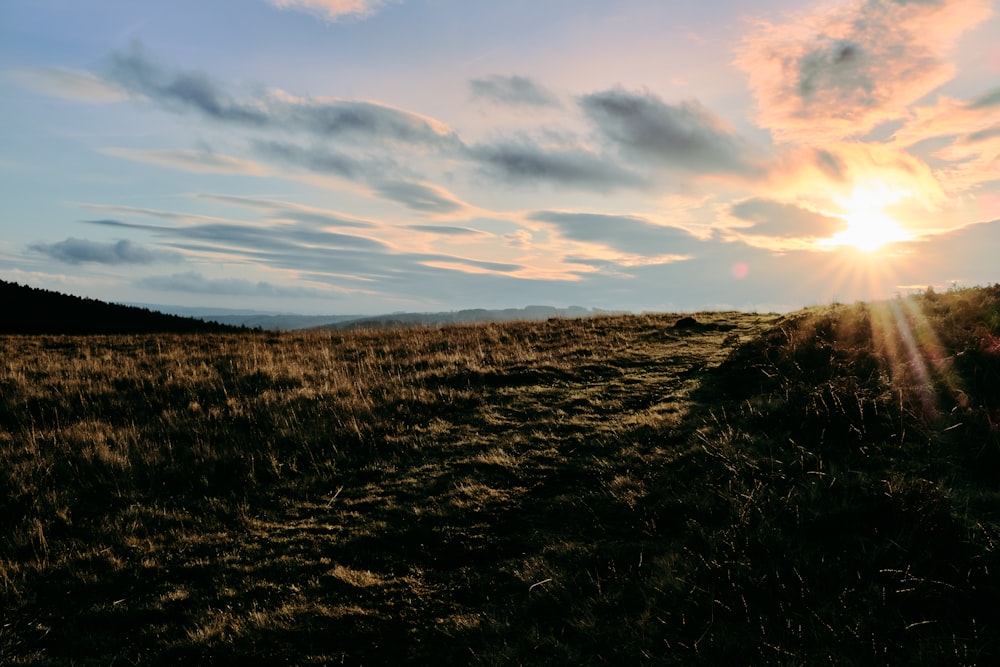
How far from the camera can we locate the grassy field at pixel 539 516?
4812 mm

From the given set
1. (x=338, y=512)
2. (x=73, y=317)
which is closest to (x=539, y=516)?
(x=338, y=512)

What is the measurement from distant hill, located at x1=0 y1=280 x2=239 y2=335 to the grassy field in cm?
1979

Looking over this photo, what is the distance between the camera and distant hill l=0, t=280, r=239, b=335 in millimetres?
30203

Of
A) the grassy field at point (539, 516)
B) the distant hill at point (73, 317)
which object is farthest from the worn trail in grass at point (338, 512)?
the distant hill at point (73, 317)

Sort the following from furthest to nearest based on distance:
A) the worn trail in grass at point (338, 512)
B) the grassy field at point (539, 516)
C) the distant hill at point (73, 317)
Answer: the distant hill at point (73, 317)
the worn trail in grass at point (338, 512)
the grassy field at point (539, 516)

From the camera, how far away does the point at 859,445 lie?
24.3 feet

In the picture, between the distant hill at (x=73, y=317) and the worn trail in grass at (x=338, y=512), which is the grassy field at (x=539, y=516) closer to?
the worn trail in grass at (x=338, y=512)

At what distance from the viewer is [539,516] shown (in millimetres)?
7227

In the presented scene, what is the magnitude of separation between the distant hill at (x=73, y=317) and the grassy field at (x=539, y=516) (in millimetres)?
19795

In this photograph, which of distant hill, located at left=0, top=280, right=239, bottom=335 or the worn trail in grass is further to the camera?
distant hill, located at left=0, top=280, right=239, bottom=335

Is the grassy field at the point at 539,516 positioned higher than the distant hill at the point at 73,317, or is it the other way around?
the distant hill at the point at 73,317

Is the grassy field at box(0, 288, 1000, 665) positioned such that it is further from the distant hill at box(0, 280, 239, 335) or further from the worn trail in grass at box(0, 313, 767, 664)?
the distant hill at box(0, 280, 239, 335)

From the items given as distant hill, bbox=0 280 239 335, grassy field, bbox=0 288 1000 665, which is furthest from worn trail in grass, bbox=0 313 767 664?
distant hill, bbox=0 280 239 335

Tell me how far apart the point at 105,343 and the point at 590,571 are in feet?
84.4
